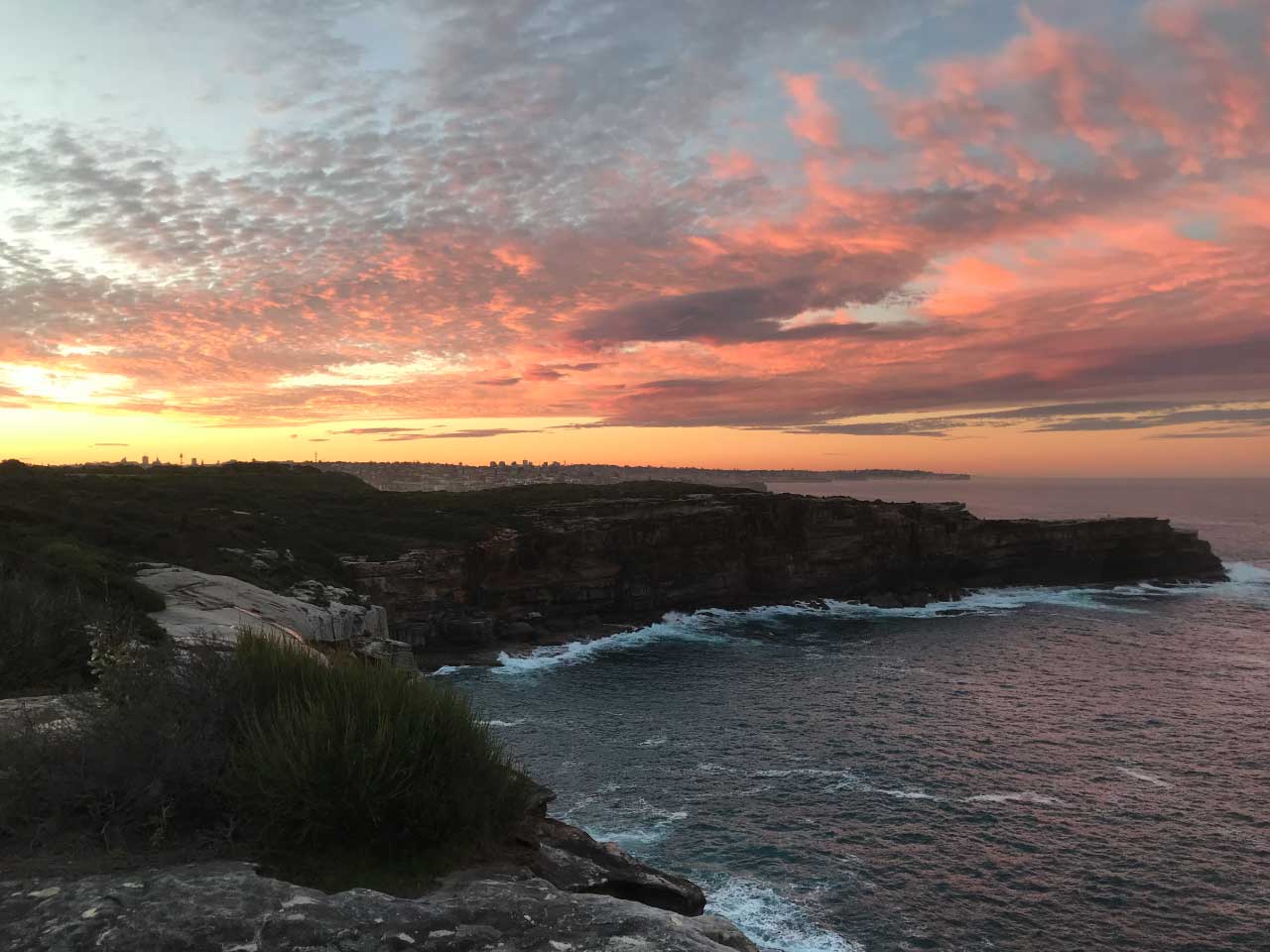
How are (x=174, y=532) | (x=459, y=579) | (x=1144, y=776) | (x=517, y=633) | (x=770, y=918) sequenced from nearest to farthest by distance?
(x=770, y=918) < (x=1144, y=776) < (x=174, y=532) < (x=517, y=633) < (x=459, y=579)

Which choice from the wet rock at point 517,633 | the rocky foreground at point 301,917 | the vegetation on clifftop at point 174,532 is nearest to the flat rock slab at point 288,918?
the rocky foreground at point 301,917

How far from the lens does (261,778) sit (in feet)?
24.0

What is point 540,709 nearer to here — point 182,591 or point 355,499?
point 182,591

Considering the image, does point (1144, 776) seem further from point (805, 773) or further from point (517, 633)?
point (517, 633)

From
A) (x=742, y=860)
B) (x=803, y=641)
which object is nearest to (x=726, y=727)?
(x=742, y=860)

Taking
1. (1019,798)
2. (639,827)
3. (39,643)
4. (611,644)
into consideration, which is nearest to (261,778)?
(39,643)

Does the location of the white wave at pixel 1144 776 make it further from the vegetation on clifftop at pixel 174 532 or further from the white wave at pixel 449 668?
the white wave at pixel 449 668

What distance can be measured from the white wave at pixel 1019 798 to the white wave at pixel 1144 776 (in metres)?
4.63

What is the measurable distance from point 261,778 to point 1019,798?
2801 cm

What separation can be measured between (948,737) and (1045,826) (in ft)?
28.0

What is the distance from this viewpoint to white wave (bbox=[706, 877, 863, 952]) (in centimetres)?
1853

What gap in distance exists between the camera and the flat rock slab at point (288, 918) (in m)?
5.59

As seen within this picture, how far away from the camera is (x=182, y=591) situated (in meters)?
24.6

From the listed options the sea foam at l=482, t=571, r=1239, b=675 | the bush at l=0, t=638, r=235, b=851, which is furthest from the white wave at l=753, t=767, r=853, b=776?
the bush at l=0, t=638, r=235, b=851
